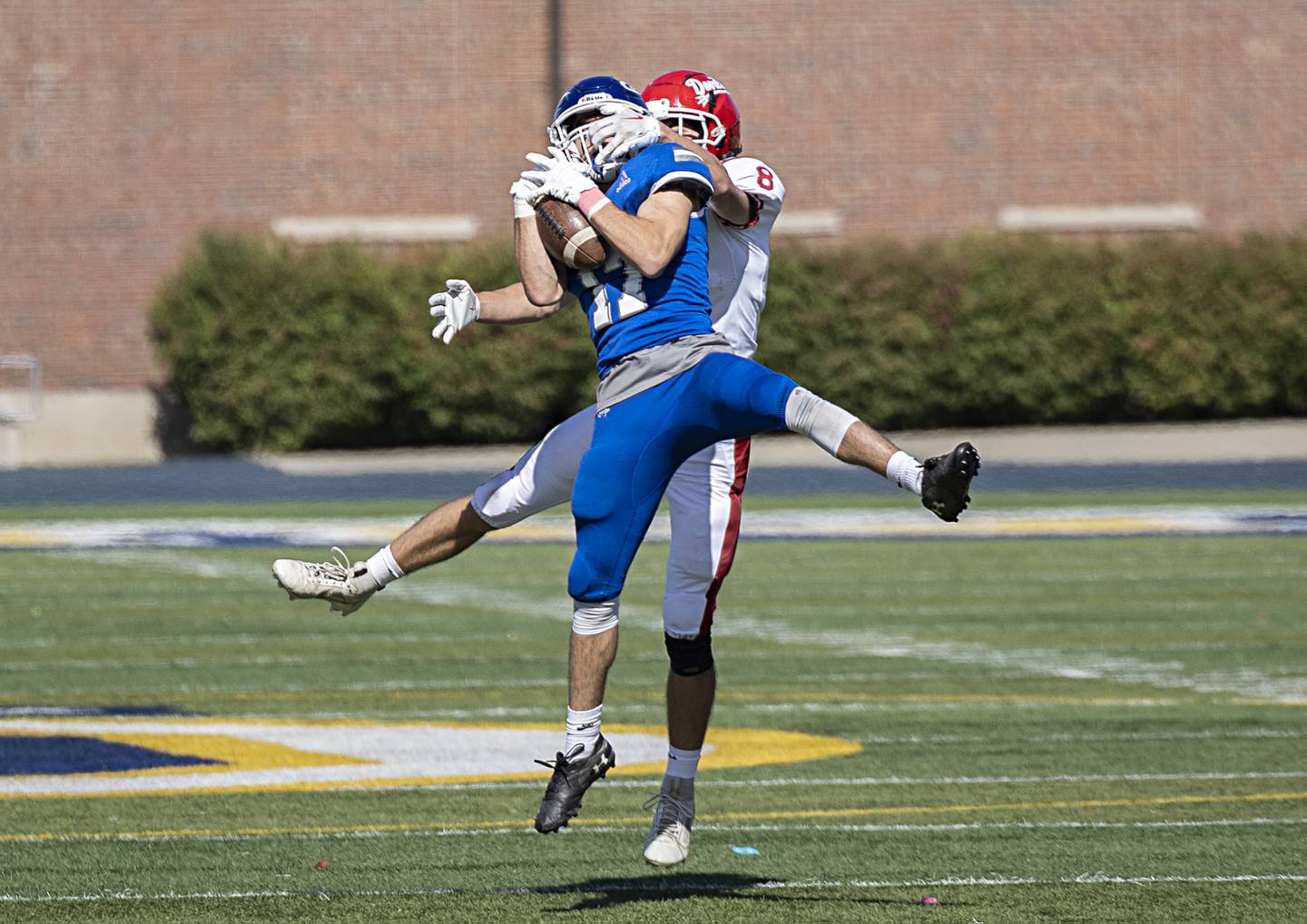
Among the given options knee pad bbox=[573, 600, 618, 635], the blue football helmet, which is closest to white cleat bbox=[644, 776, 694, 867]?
knee pad bbox=[573, 600, 618, 635]

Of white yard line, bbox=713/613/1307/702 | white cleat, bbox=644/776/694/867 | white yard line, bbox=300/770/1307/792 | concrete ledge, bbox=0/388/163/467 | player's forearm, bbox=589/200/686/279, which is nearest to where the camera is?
player's forearm, bbox=589/200/686/279

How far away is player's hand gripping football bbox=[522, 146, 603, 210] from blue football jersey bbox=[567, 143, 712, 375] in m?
0.14

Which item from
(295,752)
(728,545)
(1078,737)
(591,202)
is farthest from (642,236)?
(1078,737)

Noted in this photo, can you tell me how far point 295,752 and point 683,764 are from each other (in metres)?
2.73

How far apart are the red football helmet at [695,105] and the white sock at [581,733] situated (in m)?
1.85

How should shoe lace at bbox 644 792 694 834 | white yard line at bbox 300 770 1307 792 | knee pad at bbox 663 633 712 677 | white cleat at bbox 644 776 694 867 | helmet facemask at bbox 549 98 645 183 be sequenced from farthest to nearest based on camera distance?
1. white yard line at bbox 300 770 1307 792
2. knee pad at bbox 663 633 712 677
3. shoe lace at bbox 644 792 694 834
4. white cleat at bbox 644 776 694 867
5. helmet facemask at bbox 549 98 645 183

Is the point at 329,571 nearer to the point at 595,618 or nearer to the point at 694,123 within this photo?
the point at 595,618

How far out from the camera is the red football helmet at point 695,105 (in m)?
6.46

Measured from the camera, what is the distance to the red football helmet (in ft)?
21.2

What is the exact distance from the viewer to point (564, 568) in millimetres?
15586

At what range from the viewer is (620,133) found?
5812mm

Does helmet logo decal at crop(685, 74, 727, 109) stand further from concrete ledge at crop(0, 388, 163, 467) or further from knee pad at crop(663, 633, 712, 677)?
concrete ledge at crop(0, 388, 163, 467)

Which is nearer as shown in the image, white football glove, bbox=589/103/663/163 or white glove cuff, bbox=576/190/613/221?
white glove cuff, bbox=576/190/613/221

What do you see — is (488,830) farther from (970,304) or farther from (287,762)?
(970,304)
